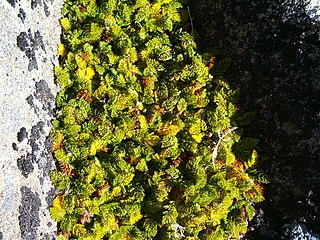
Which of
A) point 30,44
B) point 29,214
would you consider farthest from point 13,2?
point 29,214

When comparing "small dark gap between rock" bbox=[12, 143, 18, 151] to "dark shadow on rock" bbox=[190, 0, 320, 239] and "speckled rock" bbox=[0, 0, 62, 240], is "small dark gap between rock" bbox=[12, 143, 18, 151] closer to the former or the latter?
"speckled rock" bbox=[0, 0, 62, 240]

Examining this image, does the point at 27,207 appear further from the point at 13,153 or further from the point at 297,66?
the point at 297,66

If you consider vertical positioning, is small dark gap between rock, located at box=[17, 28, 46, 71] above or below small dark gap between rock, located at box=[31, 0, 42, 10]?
below

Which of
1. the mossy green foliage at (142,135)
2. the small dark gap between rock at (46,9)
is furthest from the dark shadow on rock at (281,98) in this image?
the small dark gap between rock at (46,9)

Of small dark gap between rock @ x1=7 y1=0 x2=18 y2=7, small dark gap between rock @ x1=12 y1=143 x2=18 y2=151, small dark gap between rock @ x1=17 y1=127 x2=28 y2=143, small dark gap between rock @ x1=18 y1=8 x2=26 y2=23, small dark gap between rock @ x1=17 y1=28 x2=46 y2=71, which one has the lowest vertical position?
small dark gap between rock @ x1=12 y1=143 x2=18 y2=151

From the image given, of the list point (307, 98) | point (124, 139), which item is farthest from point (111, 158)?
point (307, 98)

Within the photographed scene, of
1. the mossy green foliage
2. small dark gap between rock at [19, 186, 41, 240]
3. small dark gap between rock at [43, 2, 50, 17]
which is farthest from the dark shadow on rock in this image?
small dark gap between rock at [19, 186, 41, 240]
